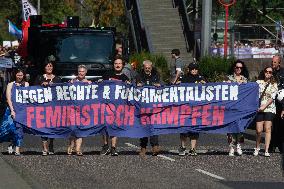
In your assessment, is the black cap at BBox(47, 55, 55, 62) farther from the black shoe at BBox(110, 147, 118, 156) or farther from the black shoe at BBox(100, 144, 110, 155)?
the black shoe at BBox(110, 147, 118, 156)

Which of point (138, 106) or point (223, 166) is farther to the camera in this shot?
point (138, 106)

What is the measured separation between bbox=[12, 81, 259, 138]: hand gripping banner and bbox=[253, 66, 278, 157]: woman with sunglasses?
31 centimetres

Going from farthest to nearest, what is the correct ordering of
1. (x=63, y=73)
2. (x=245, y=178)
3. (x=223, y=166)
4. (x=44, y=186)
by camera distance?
1. (x=63, y=73)
2. (x=223, y=166)
3. (x=245, y=178)
4. (x=44, y=186)

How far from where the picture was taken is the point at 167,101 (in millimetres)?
21906

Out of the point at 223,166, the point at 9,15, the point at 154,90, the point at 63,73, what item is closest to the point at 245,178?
the point at 223,166

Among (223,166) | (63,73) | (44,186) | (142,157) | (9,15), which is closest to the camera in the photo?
(44,186)

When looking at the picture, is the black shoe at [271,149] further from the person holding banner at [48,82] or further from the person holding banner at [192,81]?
the person holding banner at [48,82]

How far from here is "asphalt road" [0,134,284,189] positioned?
52.3ft

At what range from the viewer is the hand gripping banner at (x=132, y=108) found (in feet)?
70.7

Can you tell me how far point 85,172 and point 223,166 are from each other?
2623 millimetres

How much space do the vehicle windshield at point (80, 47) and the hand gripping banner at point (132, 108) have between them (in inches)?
363

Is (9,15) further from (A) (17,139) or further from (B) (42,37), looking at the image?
(A) (17,139)

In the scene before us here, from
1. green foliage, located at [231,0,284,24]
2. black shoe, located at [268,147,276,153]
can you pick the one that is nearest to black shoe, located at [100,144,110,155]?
black shoe, located at [268,147,276,153]

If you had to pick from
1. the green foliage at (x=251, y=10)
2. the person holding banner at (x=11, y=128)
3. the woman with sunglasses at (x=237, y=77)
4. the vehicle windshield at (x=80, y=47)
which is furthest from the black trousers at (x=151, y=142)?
the green foliage at (x=251, y=10)
